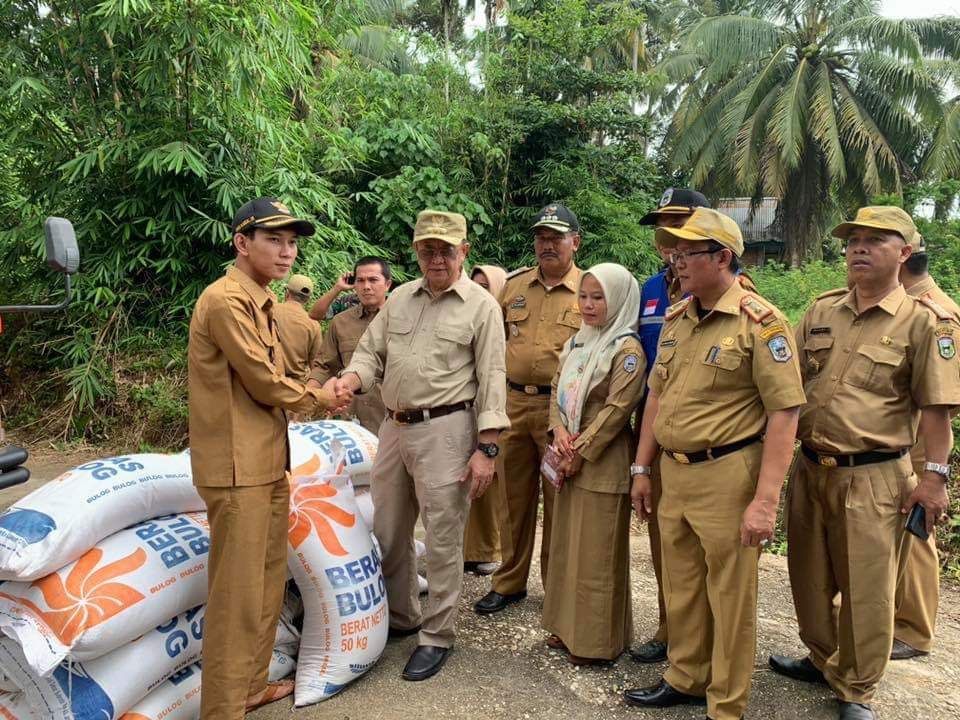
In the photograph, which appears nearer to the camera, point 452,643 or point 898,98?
point 452,643

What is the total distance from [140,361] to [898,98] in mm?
18111

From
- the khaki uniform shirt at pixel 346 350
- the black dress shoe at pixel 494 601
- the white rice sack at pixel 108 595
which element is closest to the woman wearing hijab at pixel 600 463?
the black dress shoe at pixel 494 601

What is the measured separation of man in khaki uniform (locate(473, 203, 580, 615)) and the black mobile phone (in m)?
1.67

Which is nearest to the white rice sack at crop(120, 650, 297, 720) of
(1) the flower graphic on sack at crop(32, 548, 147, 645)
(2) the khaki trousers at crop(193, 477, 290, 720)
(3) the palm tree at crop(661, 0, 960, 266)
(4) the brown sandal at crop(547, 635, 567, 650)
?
(2) the khaki trousers at crop(193, 477, 290, 720)

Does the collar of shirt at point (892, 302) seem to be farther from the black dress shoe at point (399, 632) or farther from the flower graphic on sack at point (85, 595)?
the flower graphic on sack at point (85, 595)

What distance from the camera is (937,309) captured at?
2.84 meters

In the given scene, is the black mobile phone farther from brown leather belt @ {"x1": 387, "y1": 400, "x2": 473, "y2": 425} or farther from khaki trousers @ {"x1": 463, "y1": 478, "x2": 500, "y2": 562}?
khaki trousers @ {"x1": 463, "y1": 478, "x2": 500, "y2": 562}

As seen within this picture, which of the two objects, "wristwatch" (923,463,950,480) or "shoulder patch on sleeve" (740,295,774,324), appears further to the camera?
"wristwatch" (923,463,950,480)

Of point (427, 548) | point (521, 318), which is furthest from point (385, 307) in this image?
point (427, 548)

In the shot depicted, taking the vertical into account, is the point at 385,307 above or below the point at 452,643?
above

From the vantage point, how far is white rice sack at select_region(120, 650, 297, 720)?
2.67 meters

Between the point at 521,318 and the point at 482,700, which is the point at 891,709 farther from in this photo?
the point at 521,318

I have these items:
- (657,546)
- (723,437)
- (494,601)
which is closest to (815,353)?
(723,437)

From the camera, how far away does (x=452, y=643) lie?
333 centimetres
